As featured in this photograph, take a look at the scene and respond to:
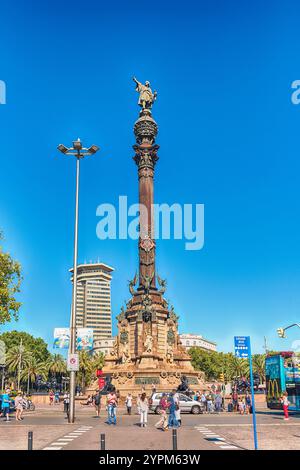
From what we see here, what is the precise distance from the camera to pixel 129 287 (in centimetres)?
5762

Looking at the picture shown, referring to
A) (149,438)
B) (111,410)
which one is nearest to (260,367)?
(111,410)

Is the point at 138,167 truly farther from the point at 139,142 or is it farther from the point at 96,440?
the point at 96,440

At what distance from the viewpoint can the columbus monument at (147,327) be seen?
4772cm

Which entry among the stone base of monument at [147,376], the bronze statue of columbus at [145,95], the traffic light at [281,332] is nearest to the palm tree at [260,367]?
the stone base of monument at [147,376]

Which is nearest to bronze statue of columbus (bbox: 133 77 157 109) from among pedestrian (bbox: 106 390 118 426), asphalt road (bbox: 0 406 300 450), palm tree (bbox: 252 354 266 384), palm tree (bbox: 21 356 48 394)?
pedestrian (bbox: 106 390 118 426)

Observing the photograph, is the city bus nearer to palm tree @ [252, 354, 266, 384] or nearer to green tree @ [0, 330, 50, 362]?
palm tree @ [252, 354, 266, 384]

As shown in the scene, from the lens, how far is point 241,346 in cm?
1480

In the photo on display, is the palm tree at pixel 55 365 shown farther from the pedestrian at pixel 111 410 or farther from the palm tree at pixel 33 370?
the pedestrian at pixel 111 410

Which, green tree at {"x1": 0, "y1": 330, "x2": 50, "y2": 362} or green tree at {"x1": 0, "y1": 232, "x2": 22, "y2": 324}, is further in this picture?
green tree at {"x1": 0, "y1": 330, "x2": 50, "y2": 362}

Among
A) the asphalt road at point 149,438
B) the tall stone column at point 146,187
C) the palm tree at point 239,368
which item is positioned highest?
the tall stone column at point 146,187

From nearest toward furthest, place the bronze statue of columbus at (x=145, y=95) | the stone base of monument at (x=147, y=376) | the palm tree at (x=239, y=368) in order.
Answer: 1. the stone base of monument at (x=147, y=376)
2. the bronze statue of columbus at (x=145, y=95)
3. the palm tree at (x=239, y=368)

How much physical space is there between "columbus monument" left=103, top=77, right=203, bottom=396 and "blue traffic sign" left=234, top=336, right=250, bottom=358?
31.6m

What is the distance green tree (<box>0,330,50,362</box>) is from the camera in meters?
98.9
